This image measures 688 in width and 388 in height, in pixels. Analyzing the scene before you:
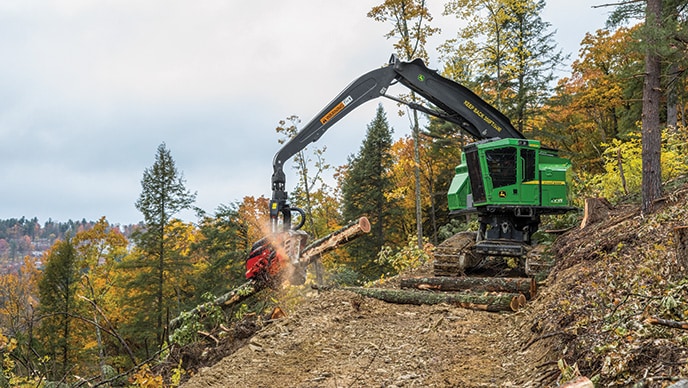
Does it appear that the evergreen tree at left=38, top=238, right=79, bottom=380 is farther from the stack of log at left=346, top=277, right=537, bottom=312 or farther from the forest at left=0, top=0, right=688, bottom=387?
the stack of log at left=346, top=277, right=537, bottom=312

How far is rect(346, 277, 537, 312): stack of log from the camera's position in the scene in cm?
794

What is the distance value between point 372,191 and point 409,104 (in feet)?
65.6

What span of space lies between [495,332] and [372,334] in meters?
1.59

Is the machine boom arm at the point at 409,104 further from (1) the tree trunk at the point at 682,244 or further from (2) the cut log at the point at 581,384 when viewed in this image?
(2) the cut log at the point at 581,384

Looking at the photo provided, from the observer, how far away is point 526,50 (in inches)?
838

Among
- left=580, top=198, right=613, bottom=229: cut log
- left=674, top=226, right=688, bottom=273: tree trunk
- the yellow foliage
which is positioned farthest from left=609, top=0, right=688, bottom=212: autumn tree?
left=674, top=226, right=688, bottom=273: tree trunk

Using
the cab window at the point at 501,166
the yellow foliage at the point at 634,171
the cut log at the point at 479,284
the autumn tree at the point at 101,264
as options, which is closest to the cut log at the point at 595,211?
the cab window at the point at 501,166

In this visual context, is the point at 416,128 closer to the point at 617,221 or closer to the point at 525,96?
the point at 525,96

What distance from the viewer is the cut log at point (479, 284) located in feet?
28.3

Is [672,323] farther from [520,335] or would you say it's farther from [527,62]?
[527,62]

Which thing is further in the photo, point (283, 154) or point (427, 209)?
point (427, 209)

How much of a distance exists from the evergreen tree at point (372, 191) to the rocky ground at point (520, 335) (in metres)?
20.9

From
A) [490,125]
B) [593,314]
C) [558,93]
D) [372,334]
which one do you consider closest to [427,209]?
[558,93]

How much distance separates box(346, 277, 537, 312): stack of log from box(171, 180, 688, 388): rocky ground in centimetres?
23
